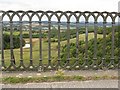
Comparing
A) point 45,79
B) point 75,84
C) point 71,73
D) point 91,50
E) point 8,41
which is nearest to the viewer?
point 75,84

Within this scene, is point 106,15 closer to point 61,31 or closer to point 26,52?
point 61,31

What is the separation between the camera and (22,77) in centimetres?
875

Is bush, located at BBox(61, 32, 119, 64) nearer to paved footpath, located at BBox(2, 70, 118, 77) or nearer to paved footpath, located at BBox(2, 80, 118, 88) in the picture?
paved footpath, located at BBox(2, 70, 118, 77)

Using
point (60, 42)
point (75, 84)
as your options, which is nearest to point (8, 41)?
point (60, 42)

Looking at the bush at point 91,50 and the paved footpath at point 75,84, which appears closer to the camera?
the paved footpath at point 75,84

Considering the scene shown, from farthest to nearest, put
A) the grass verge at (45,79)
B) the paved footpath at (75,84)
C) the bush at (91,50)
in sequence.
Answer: the bush at (91,50)
the grass verge at (45,79)
the paved footpath at (75,84)

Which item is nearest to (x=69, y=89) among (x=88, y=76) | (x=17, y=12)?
(x=88, y=76)

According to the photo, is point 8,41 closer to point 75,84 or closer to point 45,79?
point 45,79

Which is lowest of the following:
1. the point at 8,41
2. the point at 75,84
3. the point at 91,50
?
the point at 75,84

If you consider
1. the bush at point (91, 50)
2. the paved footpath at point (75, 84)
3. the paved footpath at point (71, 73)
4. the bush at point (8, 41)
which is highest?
the bush at point (8, 41)

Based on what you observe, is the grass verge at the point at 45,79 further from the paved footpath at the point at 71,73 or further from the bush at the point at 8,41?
the bush at the point at 8,41

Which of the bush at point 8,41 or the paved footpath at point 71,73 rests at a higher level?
the bush at point 8,41

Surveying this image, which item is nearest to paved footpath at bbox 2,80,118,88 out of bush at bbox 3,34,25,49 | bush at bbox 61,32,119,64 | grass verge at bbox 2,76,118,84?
grass verge at bbox 2,76,118,84

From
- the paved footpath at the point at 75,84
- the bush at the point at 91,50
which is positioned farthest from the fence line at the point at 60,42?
the paved footpath at the point at 75,84
